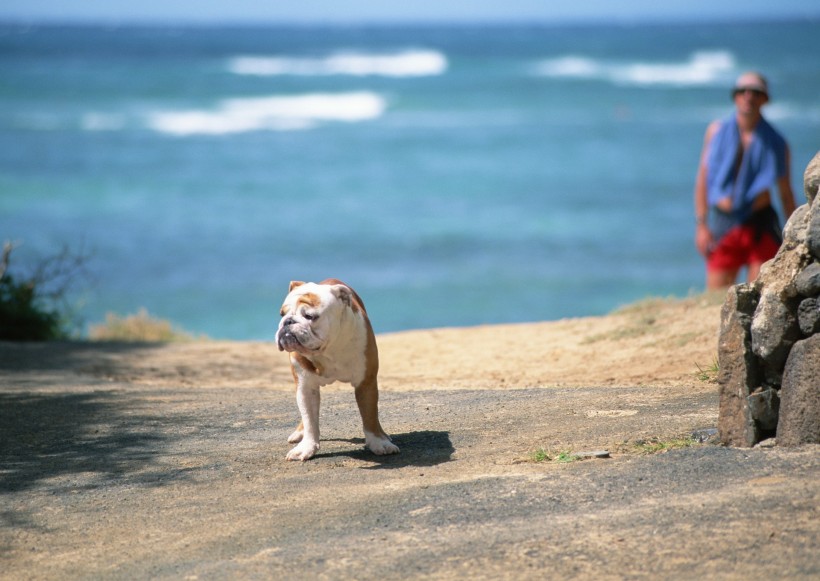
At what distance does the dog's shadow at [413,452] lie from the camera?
5938 millimetres

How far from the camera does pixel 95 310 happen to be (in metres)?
18.7

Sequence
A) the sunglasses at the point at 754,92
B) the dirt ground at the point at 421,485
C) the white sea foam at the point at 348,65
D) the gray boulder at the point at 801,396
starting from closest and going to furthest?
the dirt ground at the point at 421,485 → the gray boulder at the point at 801,396 → the sunglasses at the point at 754,92 → the white sea foam at the point at 348,65

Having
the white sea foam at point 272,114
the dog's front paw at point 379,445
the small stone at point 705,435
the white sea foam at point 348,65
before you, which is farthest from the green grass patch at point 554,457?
the white sea foam at point 348,65

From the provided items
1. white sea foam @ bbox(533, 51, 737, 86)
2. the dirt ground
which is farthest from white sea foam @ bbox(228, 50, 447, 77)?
the dirt ground

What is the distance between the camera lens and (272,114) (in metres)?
43.8

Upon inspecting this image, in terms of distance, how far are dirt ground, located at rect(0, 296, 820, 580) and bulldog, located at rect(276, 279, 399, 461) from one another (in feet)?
0.51

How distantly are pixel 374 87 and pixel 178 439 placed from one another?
48.2 meters

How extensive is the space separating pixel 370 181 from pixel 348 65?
1525 inches

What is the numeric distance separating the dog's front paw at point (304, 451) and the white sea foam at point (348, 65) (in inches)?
2174

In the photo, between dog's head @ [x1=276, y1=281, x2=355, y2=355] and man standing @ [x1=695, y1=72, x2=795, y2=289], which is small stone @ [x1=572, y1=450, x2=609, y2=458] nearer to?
dog's head @ [x1=276, y1=281, x2=355, y2=355]

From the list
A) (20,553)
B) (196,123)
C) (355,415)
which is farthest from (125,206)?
(20,553)

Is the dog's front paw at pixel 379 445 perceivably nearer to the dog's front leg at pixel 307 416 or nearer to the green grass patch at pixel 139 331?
the dog's front leg at pixel 307 416

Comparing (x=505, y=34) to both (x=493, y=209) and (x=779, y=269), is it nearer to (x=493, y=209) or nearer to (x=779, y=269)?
(x=493, y=209)

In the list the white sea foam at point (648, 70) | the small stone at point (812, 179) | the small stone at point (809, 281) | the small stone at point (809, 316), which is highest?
the white sea foam at point (648, 70)
